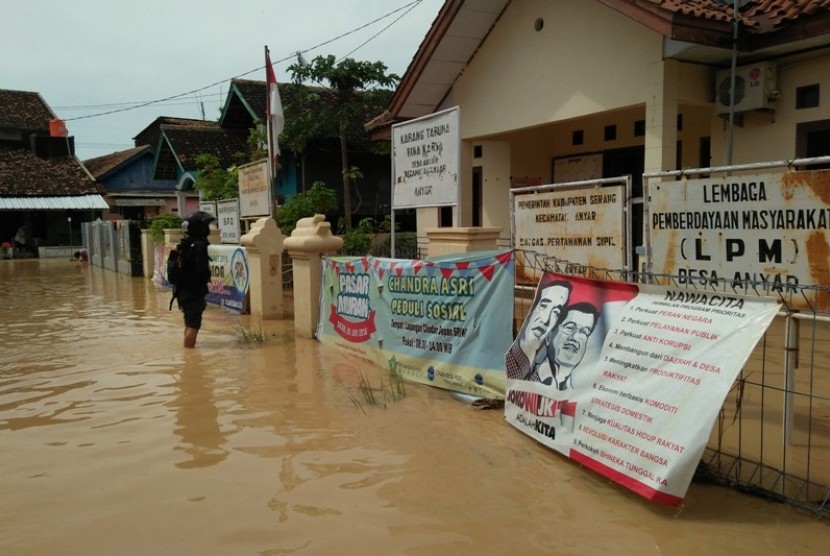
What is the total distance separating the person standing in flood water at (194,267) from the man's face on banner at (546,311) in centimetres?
485

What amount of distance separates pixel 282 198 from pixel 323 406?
56.3 ft

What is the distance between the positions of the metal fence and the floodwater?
0.25 m

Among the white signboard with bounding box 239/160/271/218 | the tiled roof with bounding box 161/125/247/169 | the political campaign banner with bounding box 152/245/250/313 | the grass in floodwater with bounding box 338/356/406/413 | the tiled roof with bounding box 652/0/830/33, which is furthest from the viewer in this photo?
the tiled roof with bounding box 161/125/247/169

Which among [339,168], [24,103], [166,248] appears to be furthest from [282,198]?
[24,103]

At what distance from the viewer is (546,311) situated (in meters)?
5.18

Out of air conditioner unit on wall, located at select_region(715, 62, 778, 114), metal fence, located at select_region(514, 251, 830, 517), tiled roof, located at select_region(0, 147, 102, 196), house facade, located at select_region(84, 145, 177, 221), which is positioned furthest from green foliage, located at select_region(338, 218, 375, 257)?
house facade, located at select_region(84, 145, 177, 221)

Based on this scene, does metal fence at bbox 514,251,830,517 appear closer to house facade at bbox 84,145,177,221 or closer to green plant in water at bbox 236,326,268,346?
green plant in water at bbox 236,326,268,346

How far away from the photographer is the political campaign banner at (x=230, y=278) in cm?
1212

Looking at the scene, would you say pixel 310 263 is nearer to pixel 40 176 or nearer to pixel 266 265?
pixel 266 265

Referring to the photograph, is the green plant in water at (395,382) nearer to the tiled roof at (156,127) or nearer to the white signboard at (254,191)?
the white signboard at (254,191)

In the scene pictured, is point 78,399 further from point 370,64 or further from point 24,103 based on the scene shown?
point 24,103

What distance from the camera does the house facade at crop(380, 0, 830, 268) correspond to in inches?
334

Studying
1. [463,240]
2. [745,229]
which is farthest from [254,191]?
[745,229]

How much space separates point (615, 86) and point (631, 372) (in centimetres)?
679
